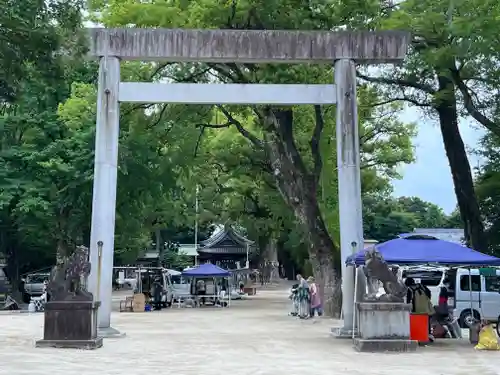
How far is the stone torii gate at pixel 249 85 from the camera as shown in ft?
50.2

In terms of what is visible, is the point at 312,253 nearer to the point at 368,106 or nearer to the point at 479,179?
the point at 368,106

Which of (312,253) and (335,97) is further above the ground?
(335,97)

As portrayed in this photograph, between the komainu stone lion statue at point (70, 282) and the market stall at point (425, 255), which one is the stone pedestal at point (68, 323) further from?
the market stall at point (425, 255)

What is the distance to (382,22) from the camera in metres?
17.9

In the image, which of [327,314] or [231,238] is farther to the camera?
[231,238]

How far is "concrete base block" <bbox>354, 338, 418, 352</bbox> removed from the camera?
1251 cm

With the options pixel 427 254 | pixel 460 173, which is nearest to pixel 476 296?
pixel 460 173

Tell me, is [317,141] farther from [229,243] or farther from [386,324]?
[229,243]

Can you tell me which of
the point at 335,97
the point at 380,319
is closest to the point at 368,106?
the point at 335,97

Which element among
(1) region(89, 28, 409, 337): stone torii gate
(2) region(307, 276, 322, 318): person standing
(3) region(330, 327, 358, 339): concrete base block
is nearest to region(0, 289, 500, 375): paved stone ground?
(3) region(330, 327, 358, 339): concrete base block

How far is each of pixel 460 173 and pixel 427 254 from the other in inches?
420

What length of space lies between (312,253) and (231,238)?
94.9ft

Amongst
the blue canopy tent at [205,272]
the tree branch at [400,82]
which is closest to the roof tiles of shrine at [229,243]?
the blue canopy tent at [205,272]

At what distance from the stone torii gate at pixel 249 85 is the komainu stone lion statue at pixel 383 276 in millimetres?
2281
